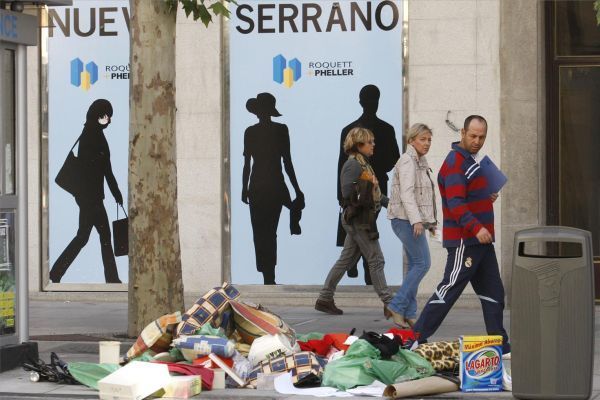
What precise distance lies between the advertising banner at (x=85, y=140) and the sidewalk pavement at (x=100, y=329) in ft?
1.94

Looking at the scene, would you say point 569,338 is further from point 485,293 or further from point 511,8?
point 511,8

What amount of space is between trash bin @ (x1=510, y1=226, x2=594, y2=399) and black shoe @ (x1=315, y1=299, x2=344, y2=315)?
18.2 ft

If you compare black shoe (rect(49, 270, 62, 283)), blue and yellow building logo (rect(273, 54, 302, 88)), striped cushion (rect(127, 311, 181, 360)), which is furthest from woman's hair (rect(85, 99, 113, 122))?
striped cushion (rect(127, 311, 181, 360))

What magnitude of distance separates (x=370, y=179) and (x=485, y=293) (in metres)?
2.90

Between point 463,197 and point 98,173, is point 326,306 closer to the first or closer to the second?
point 98,173

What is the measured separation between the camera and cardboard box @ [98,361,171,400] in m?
7.89

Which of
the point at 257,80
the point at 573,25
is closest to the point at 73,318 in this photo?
the point at 257,80

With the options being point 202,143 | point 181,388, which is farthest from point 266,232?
point 181,388

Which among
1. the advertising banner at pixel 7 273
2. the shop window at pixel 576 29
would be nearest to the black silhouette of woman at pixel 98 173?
the shop window at pixel 576 29

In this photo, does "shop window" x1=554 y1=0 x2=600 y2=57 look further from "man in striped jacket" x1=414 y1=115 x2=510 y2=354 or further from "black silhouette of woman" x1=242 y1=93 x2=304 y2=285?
"man in striped jacket" x1=414 y1=115 x2=510 y2=354

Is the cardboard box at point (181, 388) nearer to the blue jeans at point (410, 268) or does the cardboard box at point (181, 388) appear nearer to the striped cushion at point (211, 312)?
the striped cushion at point (211, 312)

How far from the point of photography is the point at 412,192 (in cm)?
1140

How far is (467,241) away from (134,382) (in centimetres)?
277

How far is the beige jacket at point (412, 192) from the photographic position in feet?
37.3
